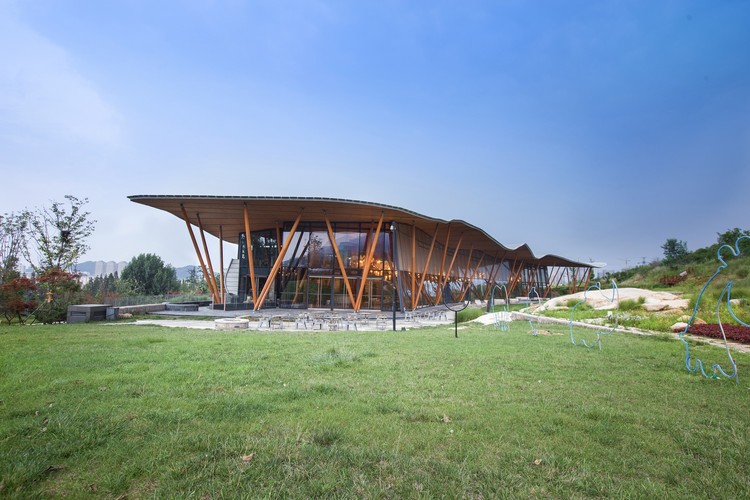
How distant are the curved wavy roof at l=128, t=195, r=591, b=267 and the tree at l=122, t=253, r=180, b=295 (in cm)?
1759

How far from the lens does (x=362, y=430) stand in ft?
13.4

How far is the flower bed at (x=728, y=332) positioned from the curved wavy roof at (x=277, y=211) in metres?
17.3

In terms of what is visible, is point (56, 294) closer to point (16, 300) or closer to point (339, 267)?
point (16, 300)

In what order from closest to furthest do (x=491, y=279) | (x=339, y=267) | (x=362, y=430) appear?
(x=362, y=430) → (x=339, y=267) → (x=491, y=279)

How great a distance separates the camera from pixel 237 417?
14.5ft

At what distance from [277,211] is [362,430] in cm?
2529

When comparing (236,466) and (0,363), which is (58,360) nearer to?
(0,363)

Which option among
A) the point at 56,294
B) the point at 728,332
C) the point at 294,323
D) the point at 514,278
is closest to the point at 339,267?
the point at 294,323

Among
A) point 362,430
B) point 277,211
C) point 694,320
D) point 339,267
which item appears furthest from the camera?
point 339,267

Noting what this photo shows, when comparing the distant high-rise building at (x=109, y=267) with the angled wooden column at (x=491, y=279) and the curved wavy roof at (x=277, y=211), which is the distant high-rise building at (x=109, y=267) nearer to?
the curved wavy roof at (x=277, y=211)

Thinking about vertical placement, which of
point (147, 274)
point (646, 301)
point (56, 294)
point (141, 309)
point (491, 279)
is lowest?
point (141, 309)

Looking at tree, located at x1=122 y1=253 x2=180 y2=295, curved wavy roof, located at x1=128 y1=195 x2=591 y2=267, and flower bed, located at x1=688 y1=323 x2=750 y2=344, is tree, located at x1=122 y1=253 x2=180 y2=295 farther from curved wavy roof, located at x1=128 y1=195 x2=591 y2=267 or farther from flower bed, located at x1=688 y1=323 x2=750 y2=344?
flower bed, located at x1=688 y1=323 x2=750 y2=344

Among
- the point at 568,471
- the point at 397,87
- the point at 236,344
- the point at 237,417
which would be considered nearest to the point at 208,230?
the point at 397,87

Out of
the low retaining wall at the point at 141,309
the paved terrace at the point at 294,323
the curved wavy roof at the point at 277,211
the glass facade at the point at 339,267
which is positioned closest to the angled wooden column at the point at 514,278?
the curved wavy roof at the point at 277,211
